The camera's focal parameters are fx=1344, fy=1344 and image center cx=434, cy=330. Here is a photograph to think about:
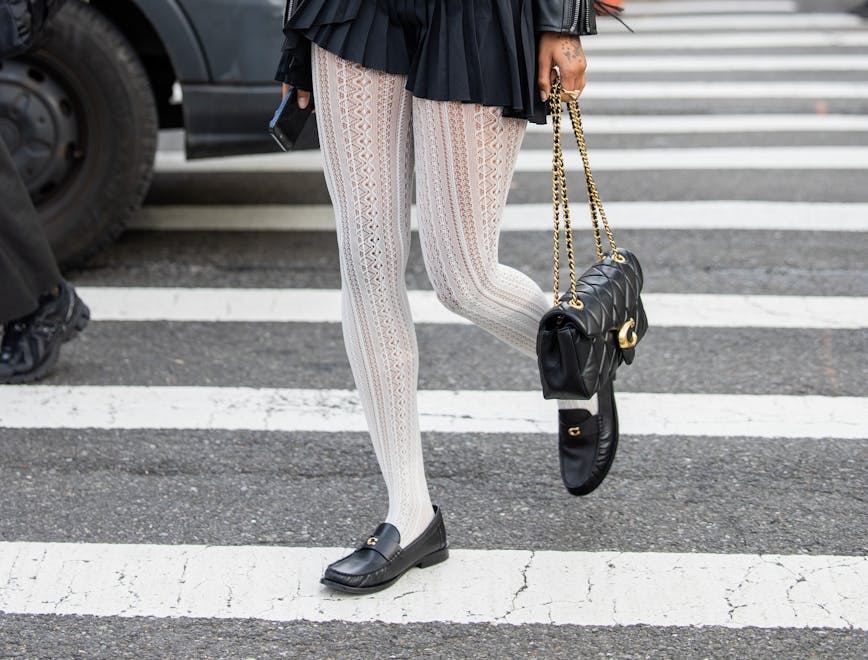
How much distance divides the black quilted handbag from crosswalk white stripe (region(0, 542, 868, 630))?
1.49ft

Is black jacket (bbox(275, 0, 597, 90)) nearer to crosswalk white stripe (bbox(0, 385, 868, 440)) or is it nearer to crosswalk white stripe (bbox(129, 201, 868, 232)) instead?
crosswalk white stripe (bbox(0, 385, 868, 440))

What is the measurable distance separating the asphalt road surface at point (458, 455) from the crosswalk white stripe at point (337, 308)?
0.01 m

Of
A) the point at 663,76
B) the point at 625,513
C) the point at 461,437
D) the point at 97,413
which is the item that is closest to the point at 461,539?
the point at 625,513

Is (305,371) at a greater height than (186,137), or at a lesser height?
lesser

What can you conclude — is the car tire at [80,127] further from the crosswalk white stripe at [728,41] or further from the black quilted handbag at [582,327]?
the crosswalk white stripe at [728,41]

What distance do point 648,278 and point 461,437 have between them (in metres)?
1.77

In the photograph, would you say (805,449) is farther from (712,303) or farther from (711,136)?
(711,136)

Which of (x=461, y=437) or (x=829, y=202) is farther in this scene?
(x=829, y=202)

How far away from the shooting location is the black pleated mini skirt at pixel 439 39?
258cm

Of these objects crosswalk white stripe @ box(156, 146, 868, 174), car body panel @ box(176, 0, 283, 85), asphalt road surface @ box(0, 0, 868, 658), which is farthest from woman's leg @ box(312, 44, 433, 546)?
crosswalk white stripe @ box(156, 146, 868, 174)

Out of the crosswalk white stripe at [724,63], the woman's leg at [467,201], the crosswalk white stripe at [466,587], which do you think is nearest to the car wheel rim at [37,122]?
the crosswalk white stripe at [466,587]

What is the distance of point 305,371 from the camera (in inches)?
172

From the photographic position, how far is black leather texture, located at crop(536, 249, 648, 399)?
2.73 metres

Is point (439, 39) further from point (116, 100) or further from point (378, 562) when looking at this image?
point (116, 100)
